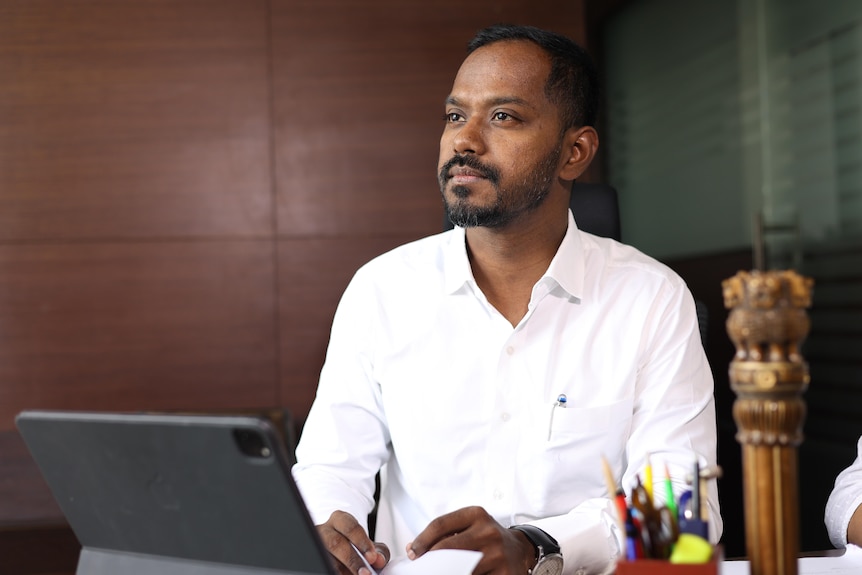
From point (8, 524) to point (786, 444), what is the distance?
3.03 meters

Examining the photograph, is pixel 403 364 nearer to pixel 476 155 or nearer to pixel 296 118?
pixel 476 155

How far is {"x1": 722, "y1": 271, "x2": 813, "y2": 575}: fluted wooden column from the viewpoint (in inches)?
30.4

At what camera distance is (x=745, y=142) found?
3861mm

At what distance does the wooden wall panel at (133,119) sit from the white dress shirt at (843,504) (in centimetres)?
237

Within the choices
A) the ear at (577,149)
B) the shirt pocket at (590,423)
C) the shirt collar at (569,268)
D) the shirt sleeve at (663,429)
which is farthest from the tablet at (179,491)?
the ear at (577,149)

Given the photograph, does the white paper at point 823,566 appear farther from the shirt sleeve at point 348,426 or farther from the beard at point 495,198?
the beard at point 495,198

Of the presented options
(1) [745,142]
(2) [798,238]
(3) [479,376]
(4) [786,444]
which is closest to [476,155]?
(3) [479,376]

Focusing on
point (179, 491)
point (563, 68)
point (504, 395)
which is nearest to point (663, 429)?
point (504, 395)

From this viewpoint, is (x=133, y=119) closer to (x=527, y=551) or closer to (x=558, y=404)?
(x=558, y=404)

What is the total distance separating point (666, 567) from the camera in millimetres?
739

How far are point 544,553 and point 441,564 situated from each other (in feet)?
0.71

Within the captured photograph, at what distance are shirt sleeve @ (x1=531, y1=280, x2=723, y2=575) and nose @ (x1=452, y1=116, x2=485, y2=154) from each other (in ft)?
1.37

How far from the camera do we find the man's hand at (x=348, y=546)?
1.20 metres

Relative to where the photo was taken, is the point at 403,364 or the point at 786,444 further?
the point at 403,364
